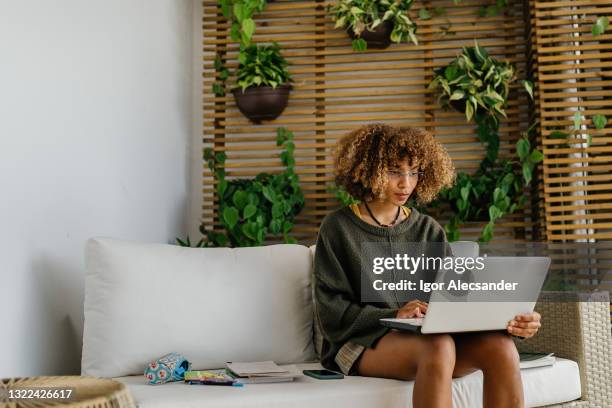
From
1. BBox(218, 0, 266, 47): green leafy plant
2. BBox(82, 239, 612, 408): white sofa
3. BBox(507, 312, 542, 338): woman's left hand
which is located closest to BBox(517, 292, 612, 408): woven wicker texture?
BBox(82, 239, 612, 408): white sofa

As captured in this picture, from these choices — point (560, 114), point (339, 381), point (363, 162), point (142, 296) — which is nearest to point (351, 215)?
point (363, 162)

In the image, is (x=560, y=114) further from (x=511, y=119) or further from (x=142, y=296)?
(x=142, y=296)

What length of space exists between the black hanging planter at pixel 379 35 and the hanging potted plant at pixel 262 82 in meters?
0.44

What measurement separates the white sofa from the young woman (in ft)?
0.35

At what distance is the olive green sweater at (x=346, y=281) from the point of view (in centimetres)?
205

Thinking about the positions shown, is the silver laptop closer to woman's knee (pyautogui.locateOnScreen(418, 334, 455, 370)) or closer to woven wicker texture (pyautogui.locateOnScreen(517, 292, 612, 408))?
woman's knee (pyautogui.locateOnScreen(418, 334, 455, 370))

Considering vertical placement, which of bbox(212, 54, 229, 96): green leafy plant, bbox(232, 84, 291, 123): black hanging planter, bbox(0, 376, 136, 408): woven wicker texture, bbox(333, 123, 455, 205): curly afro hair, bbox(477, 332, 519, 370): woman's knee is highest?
bbox(212, 54, 229, 96): green leafy plant

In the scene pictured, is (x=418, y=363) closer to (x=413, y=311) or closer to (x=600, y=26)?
(x=413, y=311)

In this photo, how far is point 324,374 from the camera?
2.03 metres

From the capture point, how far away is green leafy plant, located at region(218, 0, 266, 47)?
346 cm

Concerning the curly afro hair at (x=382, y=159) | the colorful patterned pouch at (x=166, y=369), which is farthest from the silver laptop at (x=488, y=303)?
the colorful patterned pouch at (x=166, y=369)

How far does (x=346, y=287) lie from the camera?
2.16 metres

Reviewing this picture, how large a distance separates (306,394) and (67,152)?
1169 millimetres

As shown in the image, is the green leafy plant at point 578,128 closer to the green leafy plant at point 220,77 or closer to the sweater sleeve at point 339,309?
the sweater sleeve at point 339,309
